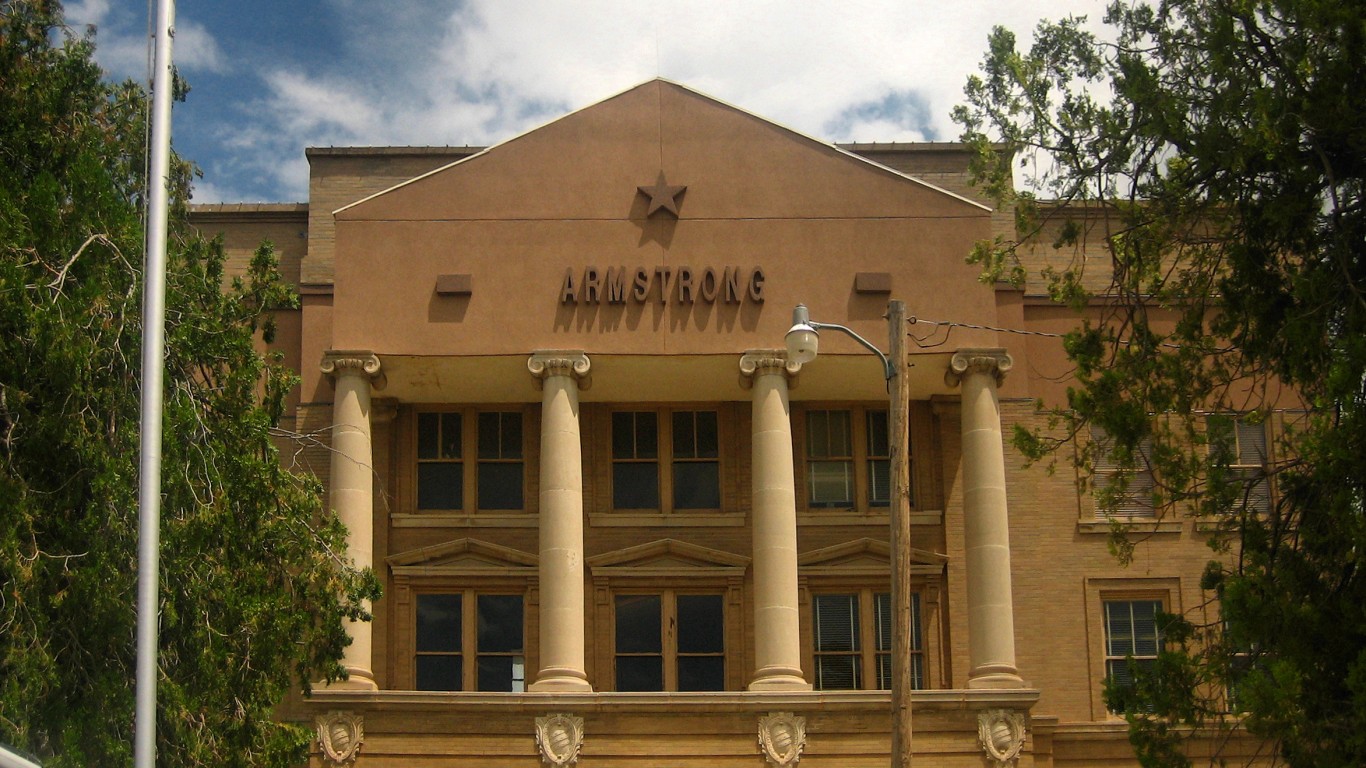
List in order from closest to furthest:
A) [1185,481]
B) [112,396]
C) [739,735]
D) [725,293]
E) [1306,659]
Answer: [1306,659], [1185,481], [112,396], [739,735], [725,293]

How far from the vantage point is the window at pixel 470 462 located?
3538 centimetres

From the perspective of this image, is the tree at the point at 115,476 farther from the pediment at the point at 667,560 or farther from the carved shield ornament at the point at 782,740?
the pediment at the point at 667,560

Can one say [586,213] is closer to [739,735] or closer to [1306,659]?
[739,735]

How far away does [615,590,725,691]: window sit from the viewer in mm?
34375

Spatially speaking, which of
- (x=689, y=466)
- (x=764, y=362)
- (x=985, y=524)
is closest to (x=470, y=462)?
(x=689, y=466)

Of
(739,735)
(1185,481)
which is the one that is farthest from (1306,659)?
(739,735)

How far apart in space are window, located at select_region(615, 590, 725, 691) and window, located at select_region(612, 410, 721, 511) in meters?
1.76

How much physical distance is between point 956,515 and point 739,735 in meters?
6.41

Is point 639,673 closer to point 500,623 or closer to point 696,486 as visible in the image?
point 500,623

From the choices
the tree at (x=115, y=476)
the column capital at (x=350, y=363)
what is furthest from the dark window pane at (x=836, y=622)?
the tree at (x=115, y=476)

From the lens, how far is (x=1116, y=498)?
20203mm

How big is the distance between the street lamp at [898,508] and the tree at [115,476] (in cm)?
635

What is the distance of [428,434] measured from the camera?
35.8 m

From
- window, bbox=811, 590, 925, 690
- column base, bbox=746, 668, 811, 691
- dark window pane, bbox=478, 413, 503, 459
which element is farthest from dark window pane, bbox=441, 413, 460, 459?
column base, bbox=746, 668, 811, 691
